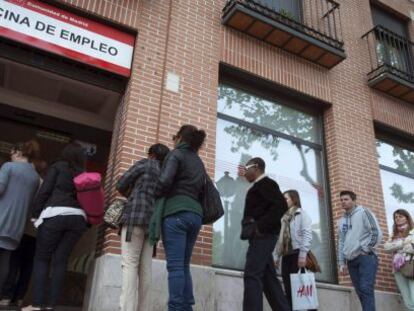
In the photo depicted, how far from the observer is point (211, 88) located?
20.0ft

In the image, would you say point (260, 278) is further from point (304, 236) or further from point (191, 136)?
point (191, 136)

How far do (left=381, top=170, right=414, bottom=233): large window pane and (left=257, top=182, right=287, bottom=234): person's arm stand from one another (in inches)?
161

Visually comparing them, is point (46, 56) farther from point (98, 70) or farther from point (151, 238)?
point (151, 238)

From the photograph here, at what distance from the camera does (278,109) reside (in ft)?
23.3

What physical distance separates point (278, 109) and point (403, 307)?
3567 millimetres

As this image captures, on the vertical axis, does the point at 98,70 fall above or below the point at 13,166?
above

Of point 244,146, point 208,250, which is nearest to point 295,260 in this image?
point 208,250

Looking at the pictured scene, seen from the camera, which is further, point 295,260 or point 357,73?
point 357,73

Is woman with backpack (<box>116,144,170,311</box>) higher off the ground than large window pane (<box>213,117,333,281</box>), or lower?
lower

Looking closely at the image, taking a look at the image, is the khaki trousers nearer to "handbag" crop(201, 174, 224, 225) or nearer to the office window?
"handbag" crop(201, 174, 224, 225)

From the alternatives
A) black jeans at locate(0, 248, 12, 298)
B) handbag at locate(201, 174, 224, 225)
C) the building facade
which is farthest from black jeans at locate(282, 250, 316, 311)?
black jeans at locate(0, 248, 12, 298)

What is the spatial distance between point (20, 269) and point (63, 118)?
3108mm

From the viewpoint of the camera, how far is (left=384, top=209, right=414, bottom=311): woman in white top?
5.81 m

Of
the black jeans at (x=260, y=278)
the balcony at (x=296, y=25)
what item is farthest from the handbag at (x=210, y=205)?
the balcony at (x=296, y=25)
